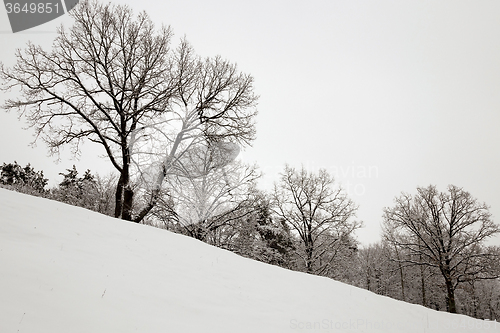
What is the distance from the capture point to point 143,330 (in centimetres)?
318

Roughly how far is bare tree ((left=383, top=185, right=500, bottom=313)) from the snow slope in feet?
42.5

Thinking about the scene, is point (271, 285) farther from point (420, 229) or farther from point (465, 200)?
point (465, 200)

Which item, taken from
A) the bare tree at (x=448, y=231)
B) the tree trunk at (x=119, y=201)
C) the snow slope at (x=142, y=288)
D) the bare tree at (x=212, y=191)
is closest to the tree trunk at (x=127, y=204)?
the tree trunk at (x=119, y=201)

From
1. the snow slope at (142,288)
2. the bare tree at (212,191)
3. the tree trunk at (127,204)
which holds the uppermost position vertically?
the bare tree at (212,191)

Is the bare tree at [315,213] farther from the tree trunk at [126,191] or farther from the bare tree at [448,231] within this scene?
the tree trunk at [126,191]

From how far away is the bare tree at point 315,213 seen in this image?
18297 mm

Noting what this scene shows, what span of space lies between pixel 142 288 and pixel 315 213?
17.2m

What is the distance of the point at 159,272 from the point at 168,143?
849cm

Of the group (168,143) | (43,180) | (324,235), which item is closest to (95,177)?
(43,180)

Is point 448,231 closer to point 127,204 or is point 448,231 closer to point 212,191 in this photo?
point 212,191

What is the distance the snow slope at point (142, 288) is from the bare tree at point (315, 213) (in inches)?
374

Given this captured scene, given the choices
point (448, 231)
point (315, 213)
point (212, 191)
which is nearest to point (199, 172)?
point (212, 191)

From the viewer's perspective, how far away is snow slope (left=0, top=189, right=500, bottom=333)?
309 centimetres

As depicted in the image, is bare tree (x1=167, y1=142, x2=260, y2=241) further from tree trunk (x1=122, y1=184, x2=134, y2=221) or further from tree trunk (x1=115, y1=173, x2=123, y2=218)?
tree trunk (x1=115, y1=173, x2=123, y2=218)
